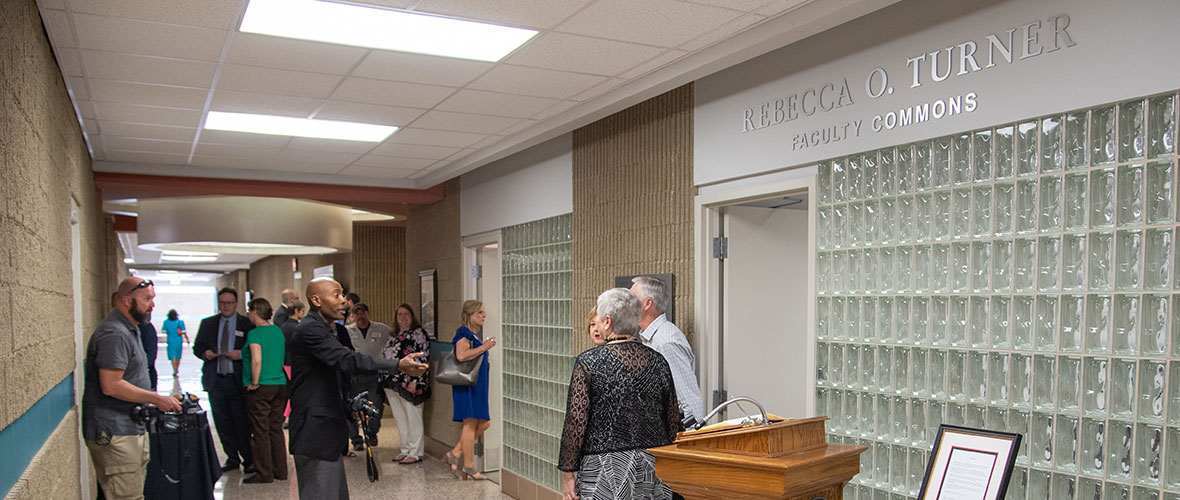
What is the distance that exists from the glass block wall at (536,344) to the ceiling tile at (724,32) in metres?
2.56

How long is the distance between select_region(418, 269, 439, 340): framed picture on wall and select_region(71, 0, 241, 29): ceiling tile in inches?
223

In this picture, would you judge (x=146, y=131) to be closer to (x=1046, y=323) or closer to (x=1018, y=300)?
(x=1018, y=300)

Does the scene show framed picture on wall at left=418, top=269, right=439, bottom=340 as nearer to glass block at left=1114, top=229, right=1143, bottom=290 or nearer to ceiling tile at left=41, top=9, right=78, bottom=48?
ceiling tile at left=41, top=9, right=78, bottom=48

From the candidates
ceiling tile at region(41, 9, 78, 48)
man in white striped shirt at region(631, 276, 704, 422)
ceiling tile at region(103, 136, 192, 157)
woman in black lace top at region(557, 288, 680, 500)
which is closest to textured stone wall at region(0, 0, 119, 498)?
ceiling tile at region(41, 9, 78, 48)

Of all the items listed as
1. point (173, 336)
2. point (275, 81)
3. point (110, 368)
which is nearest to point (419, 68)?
point (275, 81)

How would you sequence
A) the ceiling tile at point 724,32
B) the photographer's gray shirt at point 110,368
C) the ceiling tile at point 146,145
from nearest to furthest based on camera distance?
1. the ceiling tile at point 724,32
2. the photographer's gray shirt at point 110,368
3. the ceiling tile at point 146,145

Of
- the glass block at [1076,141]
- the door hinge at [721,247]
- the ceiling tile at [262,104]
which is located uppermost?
the ceiling tile at [262,104]

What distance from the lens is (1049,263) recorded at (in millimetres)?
3002

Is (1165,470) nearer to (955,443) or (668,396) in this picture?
(955,443)

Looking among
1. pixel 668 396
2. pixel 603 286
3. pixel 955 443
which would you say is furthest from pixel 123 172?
pixel 955 443

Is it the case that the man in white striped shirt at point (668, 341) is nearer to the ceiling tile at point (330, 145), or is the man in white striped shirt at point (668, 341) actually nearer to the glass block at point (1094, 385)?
the glass block at point (1094, 385)

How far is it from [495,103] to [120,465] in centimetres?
293

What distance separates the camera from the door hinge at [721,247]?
4.88m

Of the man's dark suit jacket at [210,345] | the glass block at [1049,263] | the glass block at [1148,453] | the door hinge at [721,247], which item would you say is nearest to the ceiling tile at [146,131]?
the man's dark suit jacket at [210,345]
